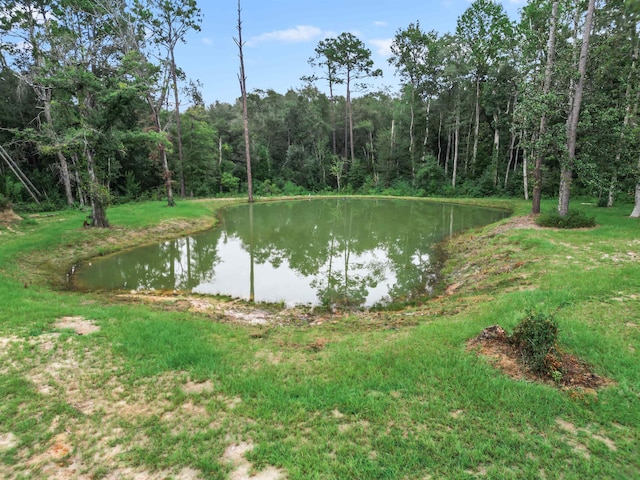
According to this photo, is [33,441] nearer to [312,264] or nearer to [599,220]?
[312,264]

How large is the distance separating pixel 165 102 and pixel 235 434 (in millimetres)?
23131

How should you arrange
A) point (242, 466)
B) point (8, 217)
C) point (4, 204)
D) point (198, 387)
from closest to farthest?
point (242, 466)
point (198, 387)
point (8, 217)
point (4, 204)

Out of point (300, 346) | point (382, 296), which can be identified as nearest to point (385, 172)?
point (382, 296)

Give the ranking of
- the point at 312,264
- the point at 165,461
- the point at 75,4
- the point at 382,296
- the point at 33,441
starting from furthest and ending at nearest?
1. the point at 75,4
2. the point at 312,264
3. the point at 382,296
4. the point at 33,441
5. the point at 165,461

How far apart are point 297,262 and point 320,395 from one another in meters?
7.40

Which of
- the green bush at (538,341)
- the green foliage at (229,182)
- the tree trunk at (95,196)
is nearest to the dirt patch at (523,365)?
the green bush at (538,341)

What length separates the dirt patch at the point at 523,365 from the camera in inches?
135

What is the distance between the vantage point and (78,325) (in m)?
5.34

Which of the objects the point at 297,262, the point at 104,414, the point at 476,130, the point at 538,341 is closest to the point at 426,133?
the point at 476,130

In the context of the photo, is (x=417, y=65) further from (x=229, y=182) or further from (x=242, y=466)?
(x=242, y=466)

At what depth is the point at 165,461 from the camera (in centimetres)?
277

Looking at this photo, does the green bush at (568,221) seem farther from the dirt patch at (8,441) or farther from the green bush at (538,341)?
the dirt patch at (8,441)

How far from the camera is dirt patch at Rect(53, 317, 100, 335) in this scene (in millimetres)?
5134

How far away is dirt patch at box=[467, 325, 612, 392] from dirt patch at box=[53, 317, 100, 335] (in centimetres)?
538
